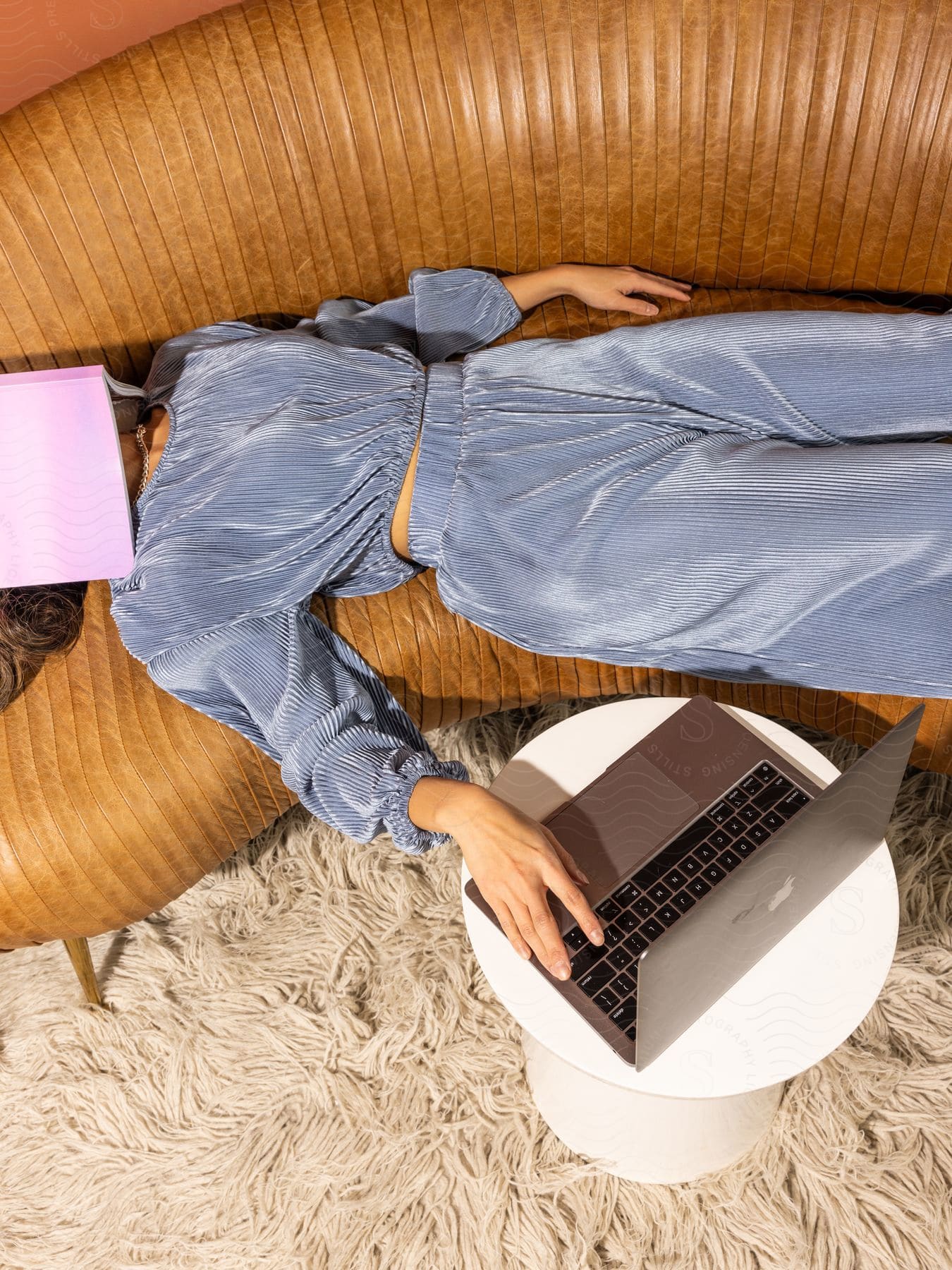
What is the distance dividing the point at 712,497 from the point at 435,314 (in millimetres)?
549

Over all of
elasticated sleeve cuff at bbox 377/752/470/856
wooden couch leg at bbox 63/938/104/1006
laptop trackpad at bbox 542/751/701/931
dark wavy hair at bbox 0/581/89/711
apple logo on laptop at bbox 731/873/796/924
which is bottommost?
wooden couch leg at bbox 63/938/104/1006

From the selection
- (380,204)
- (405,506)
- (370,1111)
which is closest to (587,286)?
(380,204)

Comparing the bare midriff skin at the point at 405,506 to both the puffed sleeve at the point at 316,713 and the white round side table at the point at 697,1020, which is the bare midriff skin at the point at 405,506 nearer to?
the puffed sleeve at the point at 316,713

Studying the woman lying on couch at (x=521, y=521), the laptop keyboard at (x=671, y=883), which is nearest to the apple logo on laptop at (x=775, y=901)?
the laptop keyboard at (x=671, y=883)

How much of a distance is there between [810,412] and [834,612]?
260mm

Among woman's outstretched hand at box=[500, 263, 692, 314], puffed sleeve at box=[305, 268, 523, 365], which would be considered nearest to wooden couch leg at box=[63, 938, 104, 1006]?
puffed sleeve at box=[305, 268, 523, 365]

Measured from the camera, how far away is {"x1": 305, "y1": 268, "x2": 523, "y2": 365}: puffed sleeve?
155cm

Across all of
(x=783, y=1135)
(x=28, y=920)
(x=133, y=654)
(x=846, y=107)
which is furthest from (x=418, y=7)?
(x=783, y=1135)

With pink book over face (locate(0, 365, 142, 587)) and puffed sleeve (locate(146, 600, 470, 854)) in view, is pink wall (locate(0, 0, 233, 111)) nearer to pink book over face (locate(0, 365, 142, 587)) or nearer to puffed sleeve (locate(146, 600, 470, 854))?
pink book over face (locate(0, 365, 142, 587))

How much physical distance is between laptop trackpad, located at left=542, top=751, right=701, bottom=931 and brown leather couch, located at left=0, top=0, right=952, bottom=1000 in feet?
0.94

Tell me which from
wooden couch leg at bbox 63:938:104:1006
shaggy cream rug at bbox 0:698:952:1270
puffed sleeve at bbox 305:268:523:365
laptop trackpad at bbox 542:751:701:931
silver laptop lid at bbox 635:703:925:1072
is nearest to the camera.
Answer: silver laptop lid at bbox 635:703:925:1072

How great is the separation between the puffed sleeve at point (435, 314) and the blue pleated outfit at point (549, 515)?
116 mm

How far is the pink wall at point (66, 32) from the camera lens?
1.48m

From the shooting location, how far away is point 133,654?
1333mm
